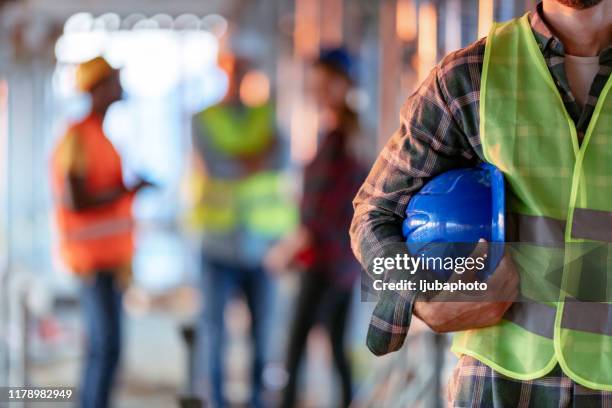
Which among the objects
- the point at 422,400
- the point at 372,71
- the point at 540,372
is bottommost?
the point at 422,400

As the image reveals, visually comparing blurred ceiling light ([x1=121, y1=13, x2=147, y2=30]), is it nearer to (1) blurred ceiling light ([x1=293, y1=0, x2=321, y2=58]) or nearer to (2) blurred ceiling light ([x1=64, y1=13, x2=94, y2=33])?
(2) blurred ceiling light ([x1=64, y1=13, x2=94, y2=33])

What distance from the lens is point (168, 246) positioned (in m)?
16.3

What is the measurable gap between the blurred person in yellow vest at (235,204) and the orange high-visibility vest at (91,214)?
637 mm

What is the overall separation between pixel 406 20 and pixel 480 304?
3283mm

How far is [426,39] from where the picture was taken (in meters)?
3.61

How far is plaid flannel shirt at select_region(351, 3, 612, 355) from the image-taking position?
1.58 meters

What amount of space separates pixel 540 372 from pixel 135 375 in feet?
16.7

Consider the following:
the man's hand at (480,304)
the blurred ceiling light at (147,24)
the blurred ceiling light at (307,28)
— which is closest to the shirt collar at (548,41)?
the man's hand at (480,304)


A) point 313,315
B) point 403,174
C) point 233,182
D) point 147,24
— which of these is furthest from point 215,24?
point 403,174

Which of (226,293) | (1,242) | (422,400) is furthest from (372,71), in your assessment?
(1,242)

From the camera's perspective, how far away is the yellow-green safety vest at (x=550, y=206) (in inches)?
60.4

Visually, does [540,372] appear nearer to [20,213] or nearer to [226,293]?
[226,293]

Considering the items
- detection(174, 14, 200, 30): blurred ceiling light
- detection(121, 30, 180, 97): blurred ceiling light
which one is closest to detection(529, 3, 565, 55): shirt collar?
detection(121, 30, 180, 97): blurred ceiling light

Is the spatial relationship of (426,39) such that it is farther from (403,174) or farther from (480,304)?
(480,304)
